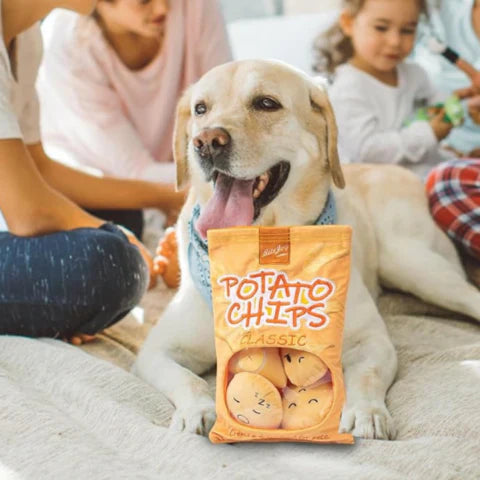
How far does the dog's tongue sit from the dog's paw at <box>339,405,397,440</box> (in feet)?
1.34

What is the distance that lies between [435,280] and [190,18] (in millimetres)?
1428

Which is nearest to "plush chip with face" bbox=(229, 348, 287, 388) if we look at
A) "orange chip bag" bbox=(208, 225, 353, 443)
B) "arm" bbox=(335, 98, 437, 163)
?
"orange chip bag" bbox=(208, 225, 353, 443)

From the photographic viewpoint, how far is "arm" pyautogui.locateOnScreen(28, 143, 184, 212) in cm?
211

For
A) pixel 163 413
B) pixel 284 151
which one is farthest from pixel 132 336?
pixel 284 151

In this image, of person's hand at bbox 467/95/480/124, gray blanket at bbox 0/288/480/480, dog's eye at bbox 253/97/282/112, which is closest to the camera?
gray blanket at bbox 0/288/480/480

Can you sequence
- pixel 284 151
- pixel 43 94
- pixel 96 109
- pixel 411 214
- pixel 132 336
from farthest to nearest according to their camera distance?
pixel 43 94
pixel 96 109
pixel 411 214
pixel 132 336
pixel 284 151

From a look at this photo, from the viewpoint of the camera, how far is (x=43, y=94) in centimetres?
290

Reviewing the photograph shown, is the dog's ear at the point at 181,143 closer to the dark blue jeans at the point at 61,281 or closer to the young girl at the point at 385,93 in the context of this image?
the dark blue jeans at the point at 61,281

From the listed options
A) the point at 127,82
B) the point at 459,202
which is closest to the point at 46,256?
the point at 459,202

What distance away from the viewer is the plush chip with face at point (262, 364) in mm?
1125

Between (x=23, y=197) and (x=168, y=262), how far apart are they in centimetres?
56

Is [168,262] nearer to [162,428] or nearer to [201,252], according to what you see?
[201,252]

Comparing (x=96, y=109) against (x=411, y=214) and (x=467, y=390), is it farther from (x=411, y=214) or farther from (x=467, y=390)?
(x=467, y=390)

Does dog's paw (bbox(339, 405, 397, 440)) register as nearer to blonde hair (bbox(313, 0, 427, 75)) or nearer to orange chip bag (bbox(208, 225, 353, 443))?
orange chip bag (bbox(208, 225, 353, 443))
